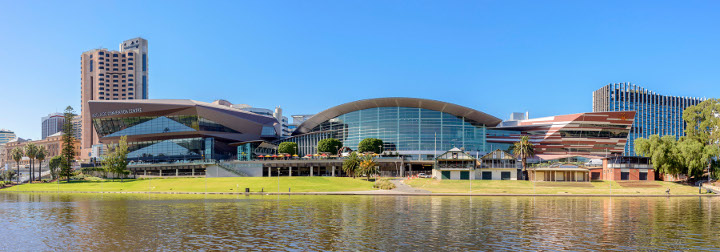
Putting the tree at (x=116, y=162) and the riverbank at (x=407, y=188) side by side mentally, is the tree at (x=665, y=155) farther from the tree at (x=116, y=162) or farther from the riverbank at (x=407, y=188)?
the tree at (x=116, y=162)

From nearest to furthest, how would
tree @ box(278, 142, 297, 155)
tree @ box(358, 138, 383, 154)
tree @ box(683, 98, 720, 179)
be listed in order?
tree @ box(683, 98, 720, 179)
tree @ box(358, 138, 383, 154)
tree @ box(278, 142, 297, 155)

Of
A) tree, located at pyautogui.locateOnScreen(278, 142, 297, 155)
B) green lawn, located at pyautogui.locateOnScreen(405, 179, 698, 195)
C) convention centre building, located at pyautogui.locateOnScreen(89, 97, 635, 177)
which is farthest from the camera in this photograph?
tree, located at pyautogui.locateOnScreen(278, 142, 297, 155)

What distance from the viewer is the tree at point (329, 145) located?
154750 mm

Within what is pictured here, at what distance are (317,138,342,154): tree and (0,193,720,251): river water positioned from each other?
327ft

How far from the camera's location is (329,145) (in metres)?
155

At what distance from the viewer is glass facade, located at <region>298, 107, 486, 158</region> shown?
509ft

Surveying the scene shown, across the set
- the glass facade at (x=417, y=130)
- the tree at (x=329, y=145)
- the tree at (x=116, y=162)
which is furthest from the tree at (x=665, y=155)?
the tree at (x=116, y=162)

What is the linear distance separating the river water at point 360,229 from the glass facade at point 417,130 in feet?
329

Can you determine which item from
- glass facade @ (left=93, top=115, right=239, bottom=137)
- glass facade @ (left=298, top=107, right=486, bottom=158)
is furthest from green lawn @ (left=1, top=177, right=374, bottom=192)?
glass facade @ (left=298, top=107, right=486, bottom=158)

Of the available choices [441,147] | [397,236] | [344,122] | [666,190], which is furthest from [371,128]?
[397,236]

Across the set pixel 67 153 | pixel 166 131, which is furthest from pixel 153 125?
pixel 67 153

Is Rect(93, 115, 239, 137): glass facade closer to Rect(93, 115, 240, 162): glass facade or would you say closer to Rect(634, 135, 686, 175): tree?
Rect(93, 115, 240, 162): glass facade

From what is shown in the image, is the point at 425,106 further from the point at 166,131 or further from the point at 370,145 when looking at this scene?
the point at 166,131

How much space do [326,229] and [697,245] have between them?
22983 millimetres
